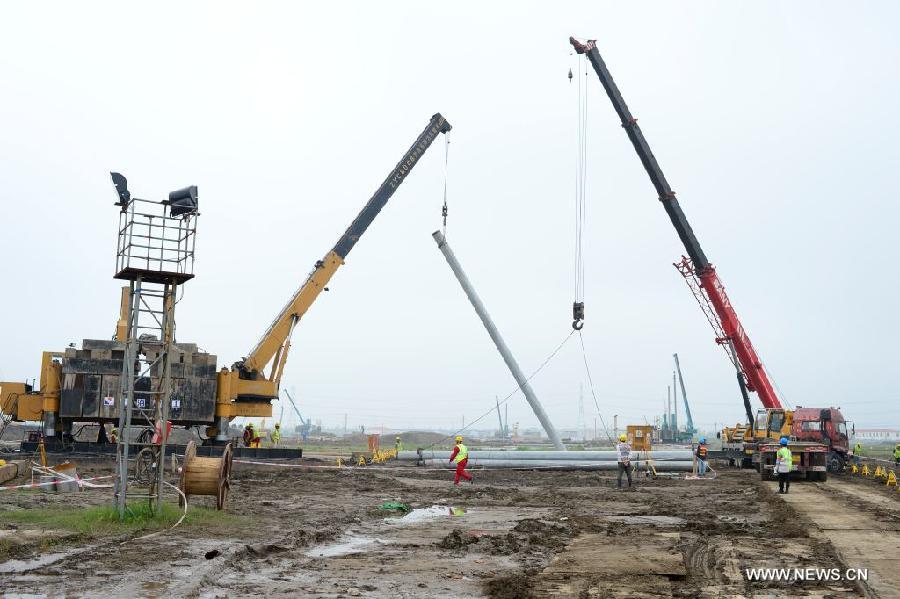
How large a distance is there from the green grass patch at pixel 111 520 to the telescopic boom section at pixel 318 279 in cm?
1697

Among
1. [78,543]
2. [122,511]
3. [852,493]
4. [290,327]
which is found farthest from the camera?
[290,327]

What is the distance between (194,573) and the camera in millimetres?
10266

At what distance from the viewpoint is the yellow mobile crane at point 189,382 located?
2975 centimetres

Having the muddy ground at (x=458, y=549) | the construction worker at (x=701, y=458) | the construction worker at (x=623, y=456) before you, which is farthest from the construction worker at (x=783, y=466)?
the construction worker at (x=701, y=458)

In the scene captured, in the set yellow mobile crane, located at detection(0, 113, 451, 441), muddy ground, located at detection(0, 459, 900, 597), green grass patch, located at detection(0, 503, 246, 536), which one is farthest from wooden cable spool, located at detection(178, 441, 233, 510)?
yellow mobile crane, located at detection(0, 113, 451, 441)

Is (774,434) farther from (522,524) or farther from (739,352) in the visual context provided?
(522,524)

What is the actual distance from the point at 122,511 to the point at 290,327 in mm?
20374

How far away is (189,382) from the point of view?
30953mm

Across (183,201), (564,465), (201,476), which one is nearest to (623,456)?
(564,465)

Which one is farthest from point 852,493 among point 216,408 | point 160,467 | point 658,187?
point 216,408

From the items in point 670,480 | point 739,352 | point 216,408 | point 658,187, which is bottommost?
point 670,480

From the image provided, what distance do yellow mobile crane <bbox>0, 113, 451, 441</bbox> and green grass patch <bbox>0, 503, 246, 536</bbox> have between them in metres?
12.9

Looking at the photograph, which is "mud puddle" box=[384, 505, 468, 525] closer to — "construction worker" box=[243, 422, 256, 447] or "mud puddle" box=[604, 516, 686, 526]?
"mud puddle" box=[604, 516, 686, 526]

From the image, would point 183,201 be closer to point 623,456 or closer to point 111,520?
point 111,520
